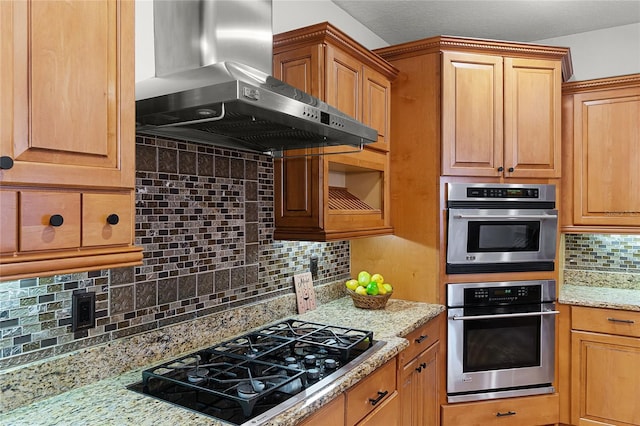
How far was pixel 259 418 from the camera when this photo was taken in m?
1.19

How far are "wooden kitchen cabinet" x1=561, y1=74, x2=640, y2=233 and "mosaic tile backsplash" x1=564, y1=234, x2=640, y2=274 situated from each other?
37 centimetres

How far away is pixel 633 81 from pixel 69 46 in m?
3.29

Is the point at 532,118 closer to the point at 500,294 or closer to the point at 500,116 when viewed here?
the point at 500,116

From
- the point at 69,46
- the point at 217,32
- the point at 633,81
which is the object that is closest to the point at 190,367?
the point at 69,46

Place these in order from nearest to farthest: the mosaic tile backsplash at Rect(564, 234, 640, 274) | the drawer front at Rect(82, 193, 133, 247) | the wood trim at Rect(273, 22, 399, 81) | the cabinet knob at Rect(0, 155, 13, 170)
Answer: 1. the cabinet knob at Rect(0, 155, 13, 170)
2. the drawer front at Rect(82, 193, 133, 247)
3. the wood trim at Rect(273, 22, 399, 81)
4. the mosaic tile backsplash at Rect(564, 234, 640, 274)

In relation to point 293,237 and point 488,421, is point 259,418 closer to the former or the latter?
point 293,237

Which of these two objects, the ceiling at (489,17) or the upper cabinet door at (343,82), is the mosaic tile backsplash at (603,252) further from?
the upper cabinet door at (343,82)

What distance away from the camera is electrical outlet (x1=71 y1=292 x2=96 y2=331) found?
4.52ft

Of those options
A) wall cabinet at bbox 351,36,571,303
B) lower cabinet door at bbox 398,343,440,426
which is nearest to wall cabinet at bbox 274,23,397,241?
wall cabinet at bbox 351,36,571,303

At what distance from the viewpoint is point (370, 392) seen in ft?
5.62

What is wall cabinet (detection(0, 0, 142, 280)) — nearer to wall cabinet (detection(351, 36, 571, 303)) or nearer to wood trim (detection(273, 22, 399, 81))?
wood trim (detection(273, 22, 399, 81))

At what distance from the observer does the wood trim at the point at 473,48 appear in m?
2.61

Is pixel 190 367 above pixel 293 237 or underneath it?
underneath

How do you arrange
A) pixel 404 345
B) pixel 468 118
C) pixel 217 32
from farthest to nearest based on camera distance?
pixel 468 118 < pixel 404 345 < pixel 217 32
